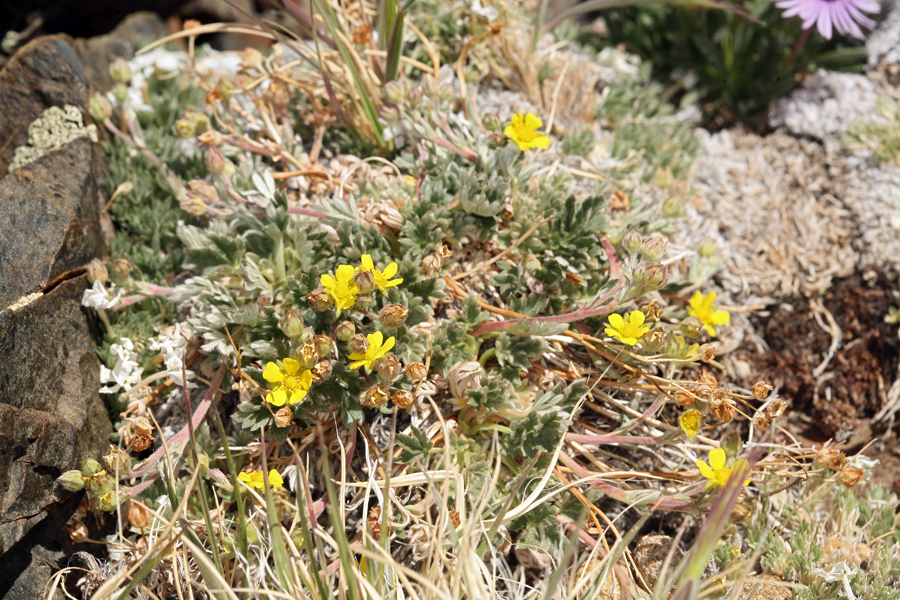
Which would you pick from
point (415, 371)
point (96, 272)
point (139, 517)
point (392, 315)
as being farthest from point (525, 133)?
point (139, 517)

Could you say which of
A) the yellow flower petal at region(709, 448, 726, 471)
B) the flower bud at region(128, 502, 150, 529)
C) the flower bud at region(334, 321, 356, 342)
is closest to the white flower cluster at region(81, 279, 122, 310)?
the flower bud at region(128, 502, 150, 529)

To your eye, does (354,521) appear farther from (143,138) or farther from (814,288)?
(814,288)

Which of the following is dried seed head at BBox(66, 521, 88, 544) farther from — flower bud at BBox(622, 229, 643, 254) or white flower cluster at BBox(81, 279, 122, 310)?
flower bud at BBox(622, 229, 643, 254)

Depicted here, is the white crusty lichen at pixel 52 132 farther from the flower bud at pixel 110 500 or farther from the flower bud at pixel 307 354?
the flower bud at pixel 307 354

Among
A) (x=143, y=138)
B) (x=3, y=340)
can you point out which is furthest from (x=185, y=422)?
(x=143, y=138)

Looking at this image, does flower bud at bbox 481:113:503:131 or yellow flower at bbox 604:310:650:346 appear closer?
yellow flower at bbox 604:310:650:346

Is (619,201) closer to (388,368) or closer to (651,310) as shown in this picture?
(651,310)
